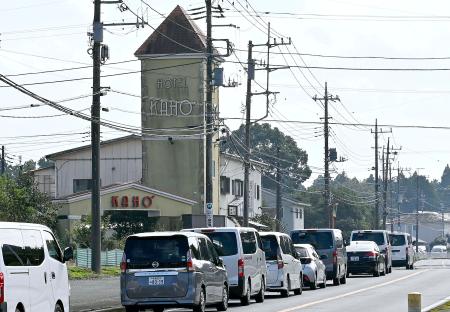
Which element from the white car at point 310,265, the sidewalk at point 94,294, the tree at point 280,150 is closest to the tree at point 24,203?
the sidewalk at point 94,294

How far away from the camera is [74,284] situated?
43.9 m

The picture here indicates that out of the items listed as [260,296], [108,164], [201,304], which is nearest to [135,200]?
[108,164]

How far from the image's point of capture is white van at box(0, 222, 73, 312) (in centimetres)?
2041

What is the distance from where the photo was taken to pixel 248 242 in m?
34.8

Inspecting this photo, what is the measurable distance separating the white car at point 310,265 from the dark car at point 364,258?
11.4 meters

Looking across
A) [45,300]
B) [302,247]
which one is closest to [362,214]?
[302,247]

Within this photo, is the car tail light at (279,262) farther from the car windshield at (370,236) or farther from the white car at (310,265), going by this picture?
the car windshield at (370,236)

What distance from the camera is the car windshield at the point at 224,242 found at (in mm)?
33625

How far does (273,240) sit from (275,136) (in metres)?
143

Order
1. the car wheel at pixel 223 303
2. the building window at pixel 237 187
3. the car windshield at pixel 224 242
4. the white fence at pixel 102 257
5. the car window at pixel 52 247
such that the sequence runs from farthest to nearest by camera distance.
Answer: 1. the building window at pixel 237 187
2. the white fence at pixel 102 257
3. the car windshield at pixel 224 242
4. the car wheel at pixel 223 303
5. the car window at pixel 52 247

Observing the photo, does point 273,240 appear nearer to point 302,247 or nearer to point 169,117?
point 302,247

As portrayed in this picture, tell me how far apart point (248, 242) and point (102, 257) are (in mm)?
29454

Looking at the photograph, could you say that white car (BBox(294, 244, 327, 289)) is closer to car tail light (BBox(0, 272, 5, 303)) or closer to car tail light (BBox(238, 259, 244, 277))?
car tail light (BBox(238, 259, 244, 277))

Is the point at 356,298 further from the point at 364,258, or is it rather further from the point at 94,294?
the point at 364,258
